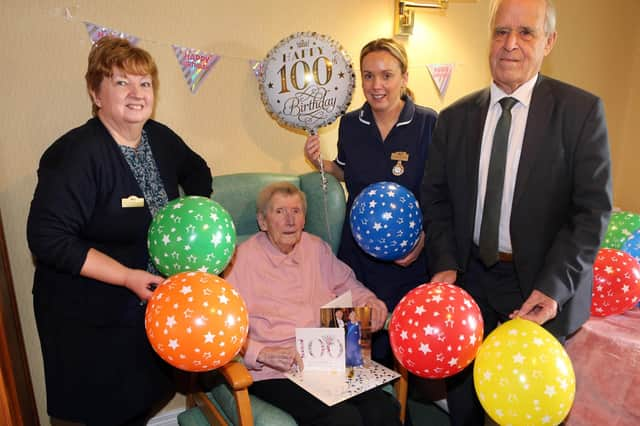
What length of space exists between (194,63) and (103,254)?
1155 millimetres

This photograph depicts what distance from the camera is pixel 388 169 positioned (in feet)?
7.23

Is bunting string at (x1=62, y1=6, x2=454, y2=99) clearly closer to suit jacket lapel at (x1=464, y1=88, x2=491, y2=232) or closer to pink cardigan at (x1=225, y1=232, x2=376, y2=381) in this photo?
pink cardigan at (x1=225, y1=232, x2=376, y2=381)

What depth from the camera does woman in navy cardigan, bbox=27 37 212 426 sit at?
5.19 ft

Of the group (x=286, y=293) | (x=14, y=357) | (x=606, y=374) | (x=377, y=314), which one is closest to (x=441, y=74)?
(x=377, y=314)

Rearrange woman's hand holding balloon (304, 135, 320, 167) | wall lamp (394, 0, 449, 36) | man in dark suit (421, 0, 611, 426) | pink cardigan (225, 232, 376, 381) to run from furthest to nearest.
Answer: wall lamp (394, 0, 449, 36)
woman's hand holding balloon (304, 135, 320, 167)
pink cardigan (225, 232, 376, 381)
man in dark suit (421, 0, 611, 426)

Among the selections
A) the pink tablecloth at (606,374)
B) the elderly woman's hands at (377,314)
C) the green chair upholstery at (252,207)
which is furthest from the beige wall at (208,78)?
the pink tablecloth at (606,374)

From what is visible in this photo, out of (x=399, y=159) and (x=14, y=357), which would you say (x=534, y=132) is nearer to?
(x=399, y=159)

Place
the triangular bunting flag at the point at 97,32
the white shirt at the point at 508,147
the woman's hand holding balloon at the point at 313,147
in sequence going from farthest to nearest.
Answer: the woman's hand holding balloon at the point at 313,147 → the triangular bunting flag at the point at 97,32 → the white shirt at the point at 508,147

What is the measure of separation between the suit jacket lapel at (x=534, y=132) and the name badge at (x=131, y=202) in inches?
51.7

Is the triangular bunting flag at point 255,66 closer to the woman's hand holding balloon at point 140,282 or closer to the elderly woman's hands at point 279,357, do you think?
the woman's hand holding balloon at point 140,282

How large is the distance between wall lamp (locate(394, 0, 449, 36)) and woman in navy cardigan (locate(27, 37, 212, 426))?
165 cm

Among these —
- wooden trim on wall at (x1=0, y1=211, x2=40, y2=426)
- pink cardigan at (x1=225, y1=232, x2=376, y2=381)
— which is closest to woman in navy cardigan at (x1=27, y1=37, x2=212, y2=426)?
wooden trim on wall at (x1=0, y1=211, x2=40, y2=426)

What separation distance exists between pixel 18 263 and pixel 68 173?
0.91 meters

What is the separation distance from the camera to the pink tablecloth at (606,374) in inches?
72.9
